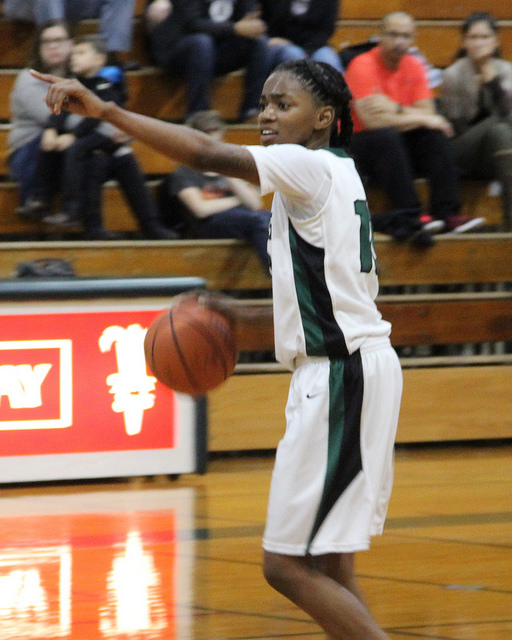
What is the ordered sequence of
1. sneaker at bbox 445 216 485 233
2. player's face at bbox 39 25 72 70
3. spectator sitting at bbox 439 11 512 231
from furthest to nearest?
spectator sitting at bbox 439 11 512 231 → sneaker at bbox 445 216 485 233 → player's face at bbox 39 25 72 70

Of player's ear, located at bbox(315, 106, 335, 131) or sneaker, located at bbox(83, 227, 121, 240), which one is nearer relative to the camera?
player's ear, located at bbox(315, 106, 335, 131)

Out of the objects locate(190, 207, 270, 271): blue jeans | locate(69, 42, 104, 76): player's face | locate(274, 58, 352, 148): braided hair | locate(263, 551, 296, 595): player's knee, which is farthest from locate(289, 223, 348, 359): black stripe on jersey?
locate(69, 42, 104, 76): player's face

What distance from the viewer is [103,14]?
780 centimetres

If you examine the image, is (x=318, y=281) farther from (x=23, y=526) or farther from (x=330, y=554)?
(x=23, y=526)

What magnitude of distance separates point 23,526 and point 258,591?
149 centimetres

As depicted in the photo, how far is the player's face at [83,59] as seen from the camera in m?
6.81

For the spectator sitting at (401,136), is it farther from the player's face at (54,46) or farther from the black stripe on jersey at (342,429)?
the black stripe on jersey at (342,429)

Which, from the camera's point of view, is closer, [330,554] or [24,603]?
[330,554]

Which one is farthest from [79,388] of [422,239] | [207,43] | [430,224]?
[207,43]

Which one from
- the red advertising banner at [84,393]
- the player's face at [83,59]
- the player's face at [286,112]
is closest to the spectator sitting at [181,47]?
the player's face at [83,59]

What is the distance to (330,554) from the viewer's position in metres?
2.94

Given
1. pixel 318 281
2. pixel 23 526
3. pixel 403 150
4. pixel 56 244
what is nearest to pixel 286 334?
pixel 318 281

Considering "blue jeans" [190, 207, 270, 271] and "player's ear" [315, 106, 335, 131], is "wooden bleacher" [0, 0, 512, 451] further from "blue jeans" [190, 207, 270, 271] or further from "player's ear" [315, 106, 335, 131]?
"player's ear" [315, 106, 335, 131]

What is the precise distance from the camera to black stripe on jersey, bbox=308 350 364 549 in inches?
109
